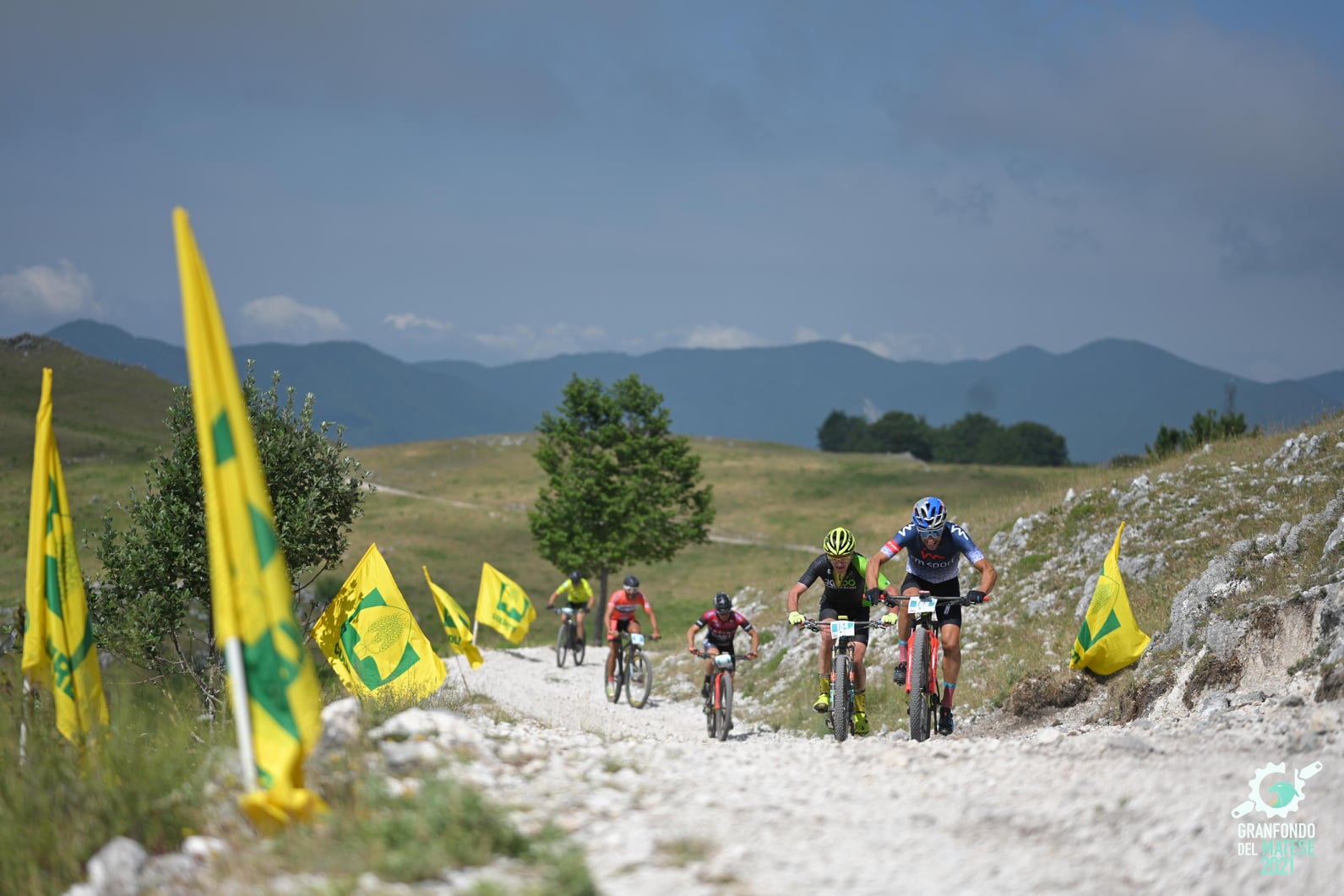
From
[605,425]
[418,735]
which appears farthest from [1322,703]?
[605,425]

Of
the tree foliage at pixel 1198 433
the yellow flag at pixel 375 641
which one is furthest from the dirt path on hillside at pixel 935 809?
the tree foliage at pixel 1198 433

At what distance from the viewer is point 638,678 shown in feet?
60.1

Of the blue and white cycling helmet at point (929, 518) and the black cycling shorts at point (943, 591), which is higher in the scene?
the blue and white cycling helmet at point (929, 518)

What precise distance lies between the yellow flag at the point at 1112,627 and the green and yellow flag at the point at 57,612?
37.0 ft

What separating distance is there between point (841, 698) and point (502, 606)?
19635mm

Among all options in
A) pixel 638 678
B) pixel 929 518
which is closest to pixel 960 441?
pixel 638 678

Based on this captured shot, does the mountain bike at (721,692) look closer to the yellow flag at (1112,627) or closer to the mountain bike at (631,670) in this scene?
the yellow flag at (1112,627)

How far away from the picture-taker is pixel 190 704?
1152cm

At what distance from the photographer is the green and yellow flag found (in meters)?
7.08

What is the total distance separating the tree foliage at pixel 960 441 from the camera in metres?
140

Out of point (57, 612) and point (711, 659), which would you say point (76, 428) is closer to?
point (711, 659)

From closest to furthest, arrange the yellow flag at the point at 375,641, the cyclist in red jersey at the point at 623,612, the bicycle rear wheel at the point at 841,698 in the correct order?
the bicycle rear wheel at the point at 841,698 < the yellow flag at the point at 375,641 < the cyclist in red jersey at the point at 623,612

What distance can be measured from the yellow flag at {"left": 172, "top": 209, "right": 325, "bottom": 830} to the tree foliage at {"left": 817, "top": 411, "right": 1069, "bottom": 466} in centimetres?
13574

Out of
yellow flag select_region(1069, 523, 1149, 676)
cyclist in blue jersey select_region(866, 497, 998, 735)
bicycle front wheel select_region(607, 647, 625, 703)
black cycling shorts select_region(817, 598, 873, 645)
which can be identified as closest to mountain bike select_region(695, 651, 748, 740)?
black cycling shorts select_region(817, 598, 873, 645)
